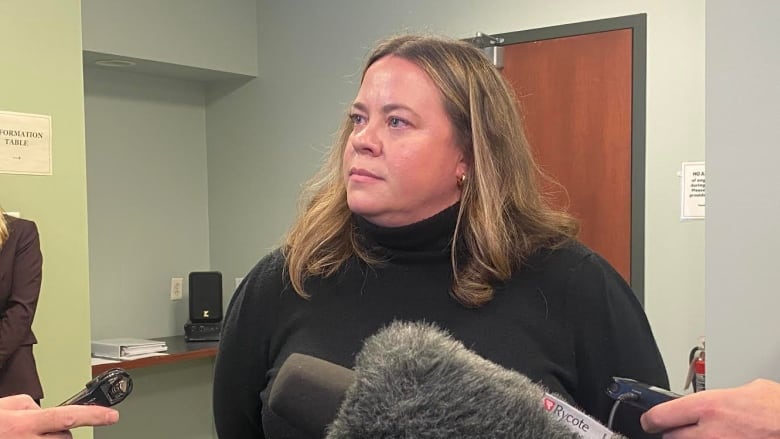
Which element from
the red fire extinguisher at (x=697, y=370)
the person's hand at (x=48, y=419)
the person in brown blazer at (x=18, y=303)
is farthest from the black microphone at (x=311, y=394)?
the person in brown blazer at (x=18, y=303)

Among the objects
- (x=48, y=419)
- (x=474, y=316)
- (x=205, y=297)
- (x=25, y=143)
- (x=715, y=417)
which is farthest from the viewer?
(x=205, y=297)

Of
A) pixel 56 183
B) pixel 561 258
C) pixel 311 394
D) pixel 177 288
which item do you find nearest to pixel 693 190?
pixel 561 258

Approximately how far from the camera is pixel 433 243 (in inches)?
51.3

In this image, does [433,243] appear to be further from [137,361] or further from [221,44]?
[221,44]

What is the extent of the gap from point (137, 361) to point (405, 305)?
2540 millimetres

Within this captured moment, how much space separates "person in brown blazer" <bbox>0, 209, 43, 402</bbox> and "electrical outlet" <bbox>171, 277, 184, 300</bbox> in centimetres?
159

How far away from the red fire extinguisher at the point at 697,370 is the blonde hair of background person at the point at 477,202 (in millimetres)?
1313

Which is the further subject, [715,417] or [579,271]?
[579,271]

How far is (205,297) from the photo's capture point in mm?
4043

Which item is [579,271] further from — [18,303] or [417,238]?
[18,303]

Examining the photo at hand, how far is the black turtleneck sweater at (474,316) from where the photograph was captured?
3.98 feet

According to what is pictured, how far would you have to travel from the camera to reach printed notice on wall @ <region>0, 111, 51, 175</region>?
270cm

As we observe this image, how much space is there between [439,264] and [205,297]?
9.68 ft

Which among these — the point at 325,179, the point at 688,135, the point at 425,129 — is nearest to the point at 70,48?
the point at 325,179
